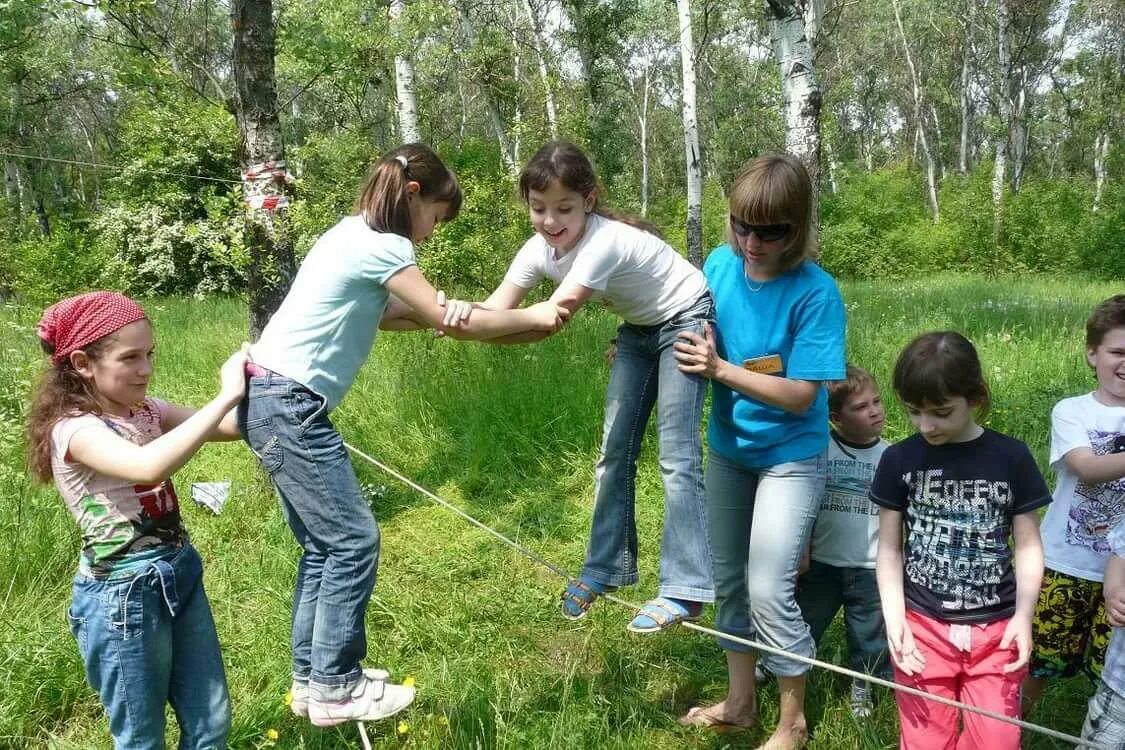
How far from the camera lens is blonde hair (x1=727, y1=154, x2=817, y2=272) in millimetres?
2172

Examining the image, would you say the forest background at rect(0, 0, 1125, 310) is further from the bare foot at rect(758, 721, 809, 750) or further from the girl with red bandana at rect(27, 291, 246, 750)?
the bare foot at rect(758, 721, 809, 750)

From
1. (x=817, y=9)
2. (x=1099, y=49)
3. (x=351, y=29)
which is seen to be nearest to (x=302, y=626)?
(x=351, y=29)

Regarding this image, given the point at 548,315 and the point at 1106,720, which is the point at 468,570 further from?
the point at 1106,720

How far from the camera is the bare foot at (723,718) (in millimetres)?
2666

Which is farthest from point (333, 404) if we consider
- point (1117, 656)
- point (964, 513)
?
point (1117, 656)

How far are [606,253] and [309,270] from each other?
33.8 inches

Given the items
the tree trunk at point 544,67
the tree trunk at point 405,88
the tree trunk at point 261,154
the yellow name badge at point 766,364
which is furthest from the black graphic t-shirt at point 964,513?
the tree trunk at point 544,67

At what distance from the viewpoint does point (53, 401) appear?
1.97m

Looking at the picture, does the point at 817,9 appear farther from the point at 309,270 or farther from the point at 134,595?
the point at 134,595

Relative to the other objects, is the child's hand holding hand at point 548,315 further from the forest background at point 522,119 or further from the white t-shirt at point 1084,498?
the forest background at point 522,119

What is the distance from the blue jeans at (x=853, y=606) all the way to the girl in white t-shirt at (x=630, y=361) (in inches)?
29.3

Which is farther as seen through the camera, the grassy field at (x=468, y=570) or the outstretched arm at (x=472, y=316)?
the grassy field at (x=468, y=570)

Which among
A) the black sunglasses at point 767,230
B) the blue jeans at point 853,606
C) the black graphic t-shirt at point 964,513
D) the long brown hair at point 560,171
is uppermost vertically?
the long brown hair at point 560,171

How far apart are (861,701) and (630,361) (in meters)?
1.45
